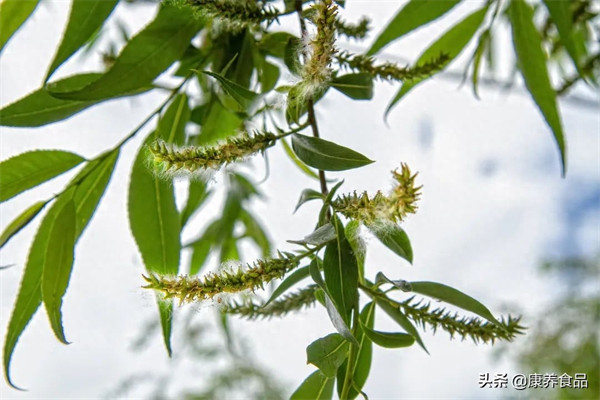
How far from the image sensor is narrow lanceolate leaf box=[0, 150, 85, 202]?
14.4 inches

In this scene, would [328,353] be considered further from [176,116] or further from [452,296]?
[176,116]

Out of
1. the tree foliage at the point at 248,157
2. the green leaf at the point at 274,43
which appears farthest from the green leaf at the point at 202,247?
the green leaf at the point at 274,43

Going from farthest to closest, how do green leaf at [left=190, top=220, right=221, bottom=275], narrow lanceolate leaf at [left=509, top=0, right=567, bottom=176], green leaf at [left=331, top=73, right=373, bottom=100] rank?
green leaf at [left=190, top=220, right=221, bottom=275] → narrow lanceolate leaf at [left=509, top=0, right=567, bottom=176] → green leaf at [left=331, top=73, right=373, bottom=100]

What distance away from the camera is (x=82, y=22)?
0.36 meters

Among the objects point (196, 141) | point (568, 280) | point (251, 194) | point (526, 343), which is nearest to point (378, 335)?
point (196, 141)

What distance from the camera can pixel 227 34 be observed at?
1.14ft

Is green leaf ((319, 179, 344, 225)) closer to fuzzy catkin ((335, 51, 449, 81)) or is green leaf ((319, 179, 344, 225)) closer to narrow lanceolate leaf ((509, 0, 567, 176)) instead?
fuzzy catkin ((335, 51, 449, 81))

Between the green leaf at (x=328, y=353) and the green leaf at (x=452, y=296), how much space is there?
0.05m

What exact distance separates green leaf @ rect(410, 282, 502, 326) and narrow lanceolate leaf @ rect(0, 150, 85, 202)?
0.21 metres

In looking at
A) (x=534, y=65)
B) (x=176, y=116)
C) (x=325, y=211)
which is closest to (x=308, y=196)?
(x=325, y=211)

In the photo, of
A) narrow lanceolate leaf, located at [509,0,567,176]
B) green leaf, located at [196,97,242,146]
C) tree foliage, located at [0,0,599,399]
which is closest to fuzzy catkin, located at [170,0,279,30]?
→ tree foliage, located at [0,0,599,399]

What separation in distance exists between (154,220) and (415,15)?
0.74ft

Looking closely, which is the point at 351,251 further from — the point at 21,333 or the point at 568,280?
the point at 568,280

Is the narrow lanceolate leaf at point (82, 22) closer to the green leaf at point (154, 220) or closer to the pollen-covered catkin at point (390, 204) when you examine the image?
the green leaf at point (154, 220)
